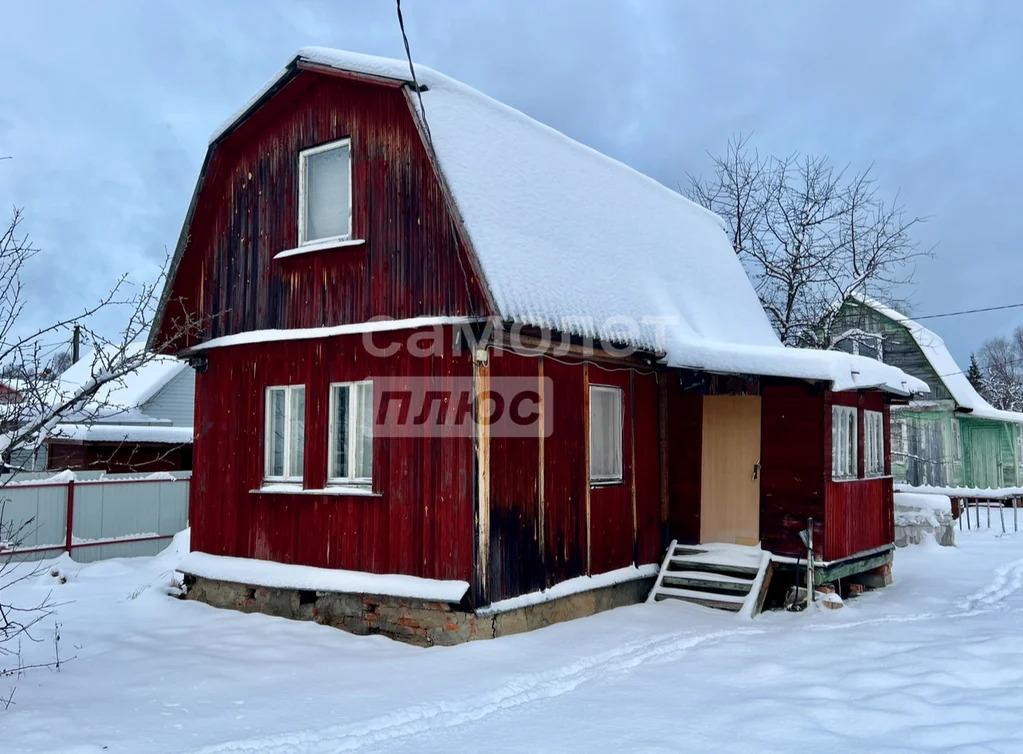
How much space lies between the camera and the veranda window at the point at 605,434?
10625 millimetres

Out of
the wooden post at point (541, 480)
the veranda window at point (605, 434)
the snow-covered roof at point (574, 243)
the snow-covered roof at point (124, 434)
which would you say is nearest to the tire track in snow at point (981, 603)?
the snow-covered roof at point (574, 243)

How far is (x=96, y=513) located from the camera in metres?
15.9

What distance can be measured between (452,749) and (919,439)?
84.2 ft

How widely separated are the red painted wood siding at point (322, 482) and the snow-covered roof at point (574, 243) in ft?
4.35

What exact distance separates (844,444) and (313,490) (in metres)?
7.14

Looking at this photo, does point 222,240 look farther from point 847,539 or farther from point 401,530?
point 847,539

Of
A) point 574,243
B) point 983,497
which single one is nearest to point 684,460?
point 574,243

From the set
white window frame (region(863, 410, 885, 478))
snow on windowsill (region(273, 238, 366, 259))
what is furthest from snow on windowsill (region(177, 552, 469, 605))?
white window frame (region(863, 410, 885, 478))

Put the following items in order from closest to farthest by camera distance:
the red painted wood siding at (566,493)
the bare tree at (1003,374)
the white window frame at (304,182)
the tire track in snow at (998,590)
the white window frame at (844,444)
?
the red painted wood siding at (566,493)
the white window frame at (304,182)
the tire track in snow at (998,590)
the white window frame at (844,444)
the bare tree at (1003,374)

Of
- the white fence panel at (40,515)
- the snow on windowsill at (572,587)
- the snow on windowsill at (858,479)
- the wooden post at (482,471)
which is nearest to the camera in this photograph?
the wooden post at (482,471)

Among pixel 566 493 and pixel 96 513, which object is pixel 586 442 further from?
pixel 96 513

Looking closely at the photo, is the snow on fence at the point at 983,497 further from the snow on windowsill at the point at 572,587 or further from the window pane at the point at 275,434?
the window pane at the point at 275,434

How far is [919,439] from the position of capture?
27484 mm

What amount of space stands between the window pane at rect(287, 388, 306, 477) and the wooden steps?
4.68m
